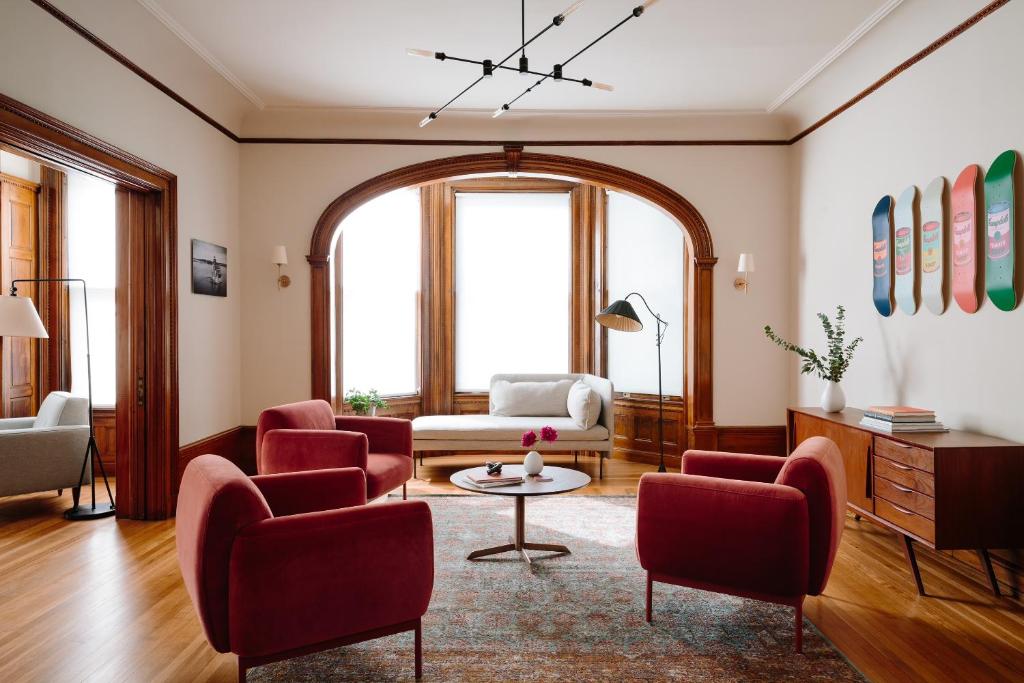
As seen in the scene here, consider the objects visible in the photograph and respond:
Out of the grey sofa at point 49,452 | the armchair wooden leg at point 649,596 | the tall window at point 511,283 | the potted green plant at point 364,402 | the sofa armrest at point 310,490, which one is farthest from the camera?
the tall window at point 511,283

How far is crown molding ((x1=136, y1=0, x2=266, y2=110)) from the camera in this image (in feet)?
12.2

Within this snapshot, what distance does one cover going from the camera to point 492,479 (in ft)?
11.6

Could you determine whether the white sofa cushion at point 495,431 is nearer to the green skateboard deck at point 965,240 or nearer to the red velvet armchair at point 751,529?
the red velvet armchair at point 751,529

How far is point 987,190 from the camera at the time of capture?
322cm

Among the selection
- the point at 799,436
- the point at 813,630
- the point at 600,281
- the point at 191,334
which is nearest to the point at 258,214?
the point at 191,334

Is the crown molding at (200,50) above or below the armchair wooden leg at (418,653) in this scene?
above

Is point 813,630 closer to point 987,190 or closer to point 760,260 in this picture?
point 987,190

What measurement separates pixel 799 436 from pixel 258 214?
476 cm

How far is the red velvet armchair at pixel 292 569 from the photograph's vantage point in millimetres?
2039

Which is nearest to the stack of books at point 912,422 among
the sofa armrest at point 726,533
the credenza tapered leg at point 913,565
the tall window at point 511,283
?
the credenza tapered leg at point 913,565

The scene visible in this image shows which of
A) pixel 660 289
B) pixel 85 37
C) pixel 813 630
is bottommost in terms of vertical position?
pixel 813 630

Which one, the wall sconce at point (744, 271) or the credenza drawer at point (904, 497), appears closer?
the credenza drawer at point (904, 497)

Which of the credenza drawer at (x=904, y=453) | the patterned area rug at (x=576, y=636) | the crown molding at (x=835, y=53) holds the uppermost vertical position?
the crown molding at (x=835, y=53)

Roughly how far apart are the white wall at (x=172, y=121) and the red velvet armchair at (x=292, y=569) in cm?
237
